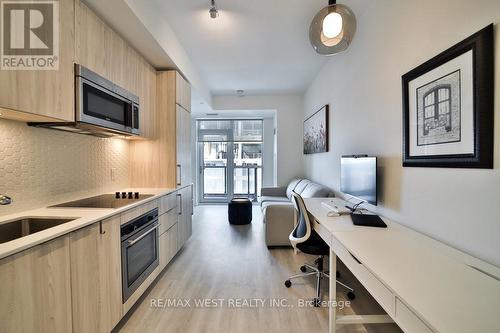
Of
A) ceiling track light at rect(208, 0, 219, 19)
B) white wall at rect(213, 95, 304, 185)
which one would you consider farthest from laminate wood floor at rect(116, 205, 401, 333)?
ceiling track light at rect(208, 0, 219, 19)

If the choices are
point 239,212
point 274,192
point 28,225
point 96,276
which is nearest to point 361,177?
point 96,276

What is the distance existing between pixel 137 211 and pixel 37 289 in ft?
3.12

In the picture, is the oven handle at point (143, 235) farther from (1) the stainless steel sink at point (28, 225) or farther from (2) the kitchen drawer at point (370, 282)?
(2) the kitchen drawer at point (370, 282)

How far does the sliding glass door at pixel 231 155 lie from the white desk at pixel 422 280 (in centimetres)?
519

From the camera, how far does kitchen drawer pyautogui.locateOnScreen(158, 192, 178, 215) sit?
254 cm

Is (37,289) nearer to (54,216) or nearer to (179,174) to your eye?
(54,216)

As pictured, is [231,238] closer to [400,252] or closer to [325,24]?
[400,252]

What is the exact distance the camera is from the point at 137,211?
2.04 meters

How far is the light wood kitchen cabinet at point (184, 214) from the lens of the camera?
312cm

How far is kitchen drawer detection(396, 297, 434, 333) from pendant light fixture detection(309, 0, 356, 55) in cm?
147

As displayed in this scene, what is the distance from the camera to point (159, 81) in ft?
10.0

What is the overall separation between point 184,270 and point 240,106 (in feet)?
13.1

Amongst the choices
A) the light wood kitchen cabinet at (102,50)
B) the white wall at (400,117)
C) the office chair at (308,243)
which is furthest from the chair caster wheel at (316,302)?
the light wood kitchen cabinet at (102,50)

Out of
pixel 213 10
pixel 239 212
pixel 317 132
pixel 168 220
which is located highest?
pixel 213 10
